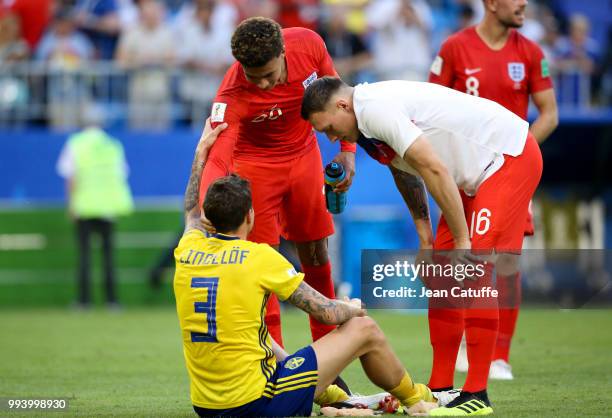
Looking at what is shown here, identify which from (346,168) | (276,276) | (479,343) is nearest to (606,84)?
(346,168)

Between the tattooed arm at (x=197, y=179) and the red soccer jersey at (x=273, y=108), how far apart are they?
55mm

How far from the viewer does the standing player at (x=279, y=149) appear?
6.61 meters

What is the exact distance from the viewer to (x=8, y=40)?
54.0 feet

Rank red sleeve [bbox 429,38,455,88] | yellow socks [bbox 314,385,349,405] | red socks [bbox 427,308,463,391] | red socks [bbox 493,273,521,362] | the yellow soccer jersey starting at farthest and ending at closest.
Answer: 1. red sleeve [bbox 429,38,455,88]
2. red socks [bbox 493,273,521,362]
3. red socks [bbox 427,308,463,391]
4. yellow socks [bbox 314,385,349,405]
5. the yellow soccer jersey

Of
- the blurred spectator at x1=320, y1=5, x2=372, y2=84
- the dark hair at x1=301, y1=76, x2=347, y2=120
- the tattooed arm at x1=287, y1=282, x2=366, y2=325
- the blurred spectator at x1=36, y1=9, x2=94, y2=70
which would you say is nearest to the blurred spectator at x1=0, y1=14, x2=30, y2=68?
the blurred spectator at x1=36, y1=9, x2=94, y2=70

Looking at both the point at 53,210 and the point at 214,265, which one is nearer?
the point at 214,265

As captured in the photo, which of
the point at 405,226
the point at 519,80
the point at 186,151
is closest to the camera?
the point at 519,80

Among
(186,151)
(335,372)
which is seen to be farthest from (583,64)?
(335,372)

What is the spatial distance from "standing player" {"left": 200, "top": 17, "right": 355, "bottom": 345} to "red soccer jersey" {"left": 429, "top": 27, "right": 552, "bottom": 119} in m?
1.56

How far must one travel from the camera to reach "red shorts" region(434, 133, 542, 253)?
20.6 ft

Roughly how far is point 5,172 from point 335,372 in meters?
11.6

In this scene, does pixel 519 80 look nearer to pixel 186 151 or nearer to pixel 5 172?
pixel 186 151

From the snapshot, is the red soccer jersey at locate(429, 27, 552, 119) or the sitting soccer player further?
the red soccer jersey at locate(429, 27, 552, 119)

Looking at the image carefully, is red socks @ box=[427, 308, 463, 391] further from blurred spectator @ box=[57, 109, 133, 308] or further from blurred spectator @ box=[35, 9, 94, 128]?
blurred spectator @ box=[35, 9, 94, 128]
